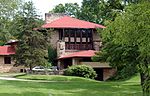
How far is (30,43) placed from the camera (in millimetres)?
46000

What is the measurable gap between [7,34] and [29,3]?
26.9 m

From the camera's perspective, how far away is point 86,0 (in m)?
87.8

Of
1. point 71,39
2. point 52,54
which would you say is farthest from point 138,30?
point 71,39

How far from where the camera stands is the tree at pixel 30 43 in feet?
148

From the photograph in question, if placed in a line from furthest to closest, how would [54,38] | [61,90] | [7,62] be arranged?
[7,62] → [54,38] → [61,90]

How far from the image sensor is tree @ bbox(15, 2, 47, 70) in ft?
148

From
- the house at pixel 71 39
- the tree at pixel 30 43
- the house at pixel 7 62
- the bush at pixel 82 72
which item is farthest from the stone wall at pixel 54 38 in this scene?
the bush at pixel 82 72

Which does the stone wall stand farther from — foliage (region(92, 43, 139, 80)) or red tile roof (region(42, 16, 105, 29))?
foliage (region(92, 43, 139, 80))

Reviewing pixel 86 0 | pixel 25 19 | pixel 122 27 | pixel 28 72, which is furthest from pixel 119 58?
pixel 86 0

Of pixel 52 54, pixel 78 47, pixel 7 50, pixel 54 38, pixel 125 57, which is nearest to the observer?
pixel 125 57

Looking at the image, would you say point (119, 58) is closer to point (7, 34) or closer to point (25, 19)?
point (25, 19)

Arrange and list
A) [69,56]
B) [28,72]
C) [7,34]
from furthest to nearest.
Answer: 1. [7,34]
2. [69,56]
3. [28,72]

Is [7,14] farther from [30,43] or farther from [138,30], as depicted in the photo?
[138,30]

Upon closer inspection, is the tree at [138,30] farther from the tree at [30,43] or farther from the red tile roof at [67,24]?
the red tile roof at [67,24]
